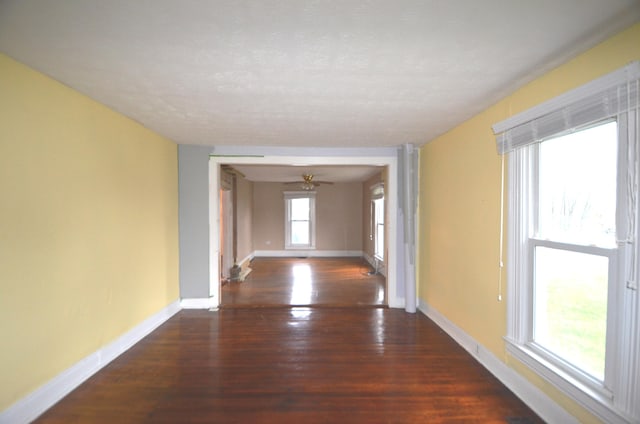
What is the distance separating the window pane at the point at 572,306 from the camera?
1.61 meters

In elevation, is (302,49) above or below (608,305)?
above

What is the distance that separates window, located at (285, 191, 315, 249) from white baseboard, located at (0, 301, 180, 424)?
5.92 meters

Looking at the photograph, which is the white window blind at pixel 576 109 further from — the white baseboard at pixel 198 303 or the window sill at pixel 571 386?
the white baseboard at pixel 198 303

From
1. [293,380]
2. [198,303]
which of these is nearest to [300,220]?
[198,303]

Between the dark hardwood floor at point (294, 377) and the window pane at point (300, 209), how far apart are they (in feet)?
17.8

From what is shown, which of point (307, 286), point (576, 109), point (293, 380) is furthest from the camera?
point (307, 286)

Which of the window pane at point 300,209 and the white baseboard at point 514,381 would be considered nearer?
the white baseboard at point 514,381

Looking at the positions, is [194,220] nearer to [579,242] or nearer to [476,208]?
[476,208]

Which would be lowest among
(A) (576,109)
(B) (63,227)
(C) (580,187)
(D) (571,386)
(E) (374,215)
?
(D) (571,386)

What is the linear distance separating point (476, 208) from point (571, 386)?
4.69ft

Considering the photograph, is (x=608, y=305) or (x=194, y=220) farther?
(x=194, y=220)

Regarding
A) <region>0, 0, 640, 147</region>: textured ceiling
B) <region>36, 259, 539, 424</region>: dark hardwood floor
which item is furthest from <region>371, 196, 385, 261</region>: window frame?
<region>0, 0, 640, 147</region>: textured ceiling

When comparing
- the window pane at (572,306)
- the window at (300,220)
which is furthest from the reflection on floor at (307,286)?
the window pane at (572,306)

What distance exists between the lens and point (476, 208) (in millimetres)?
2650
